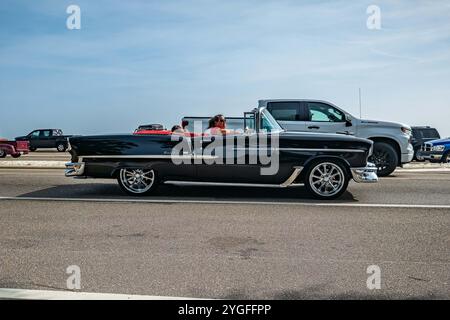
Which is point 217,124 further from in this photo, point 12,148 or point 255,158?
point 12,148

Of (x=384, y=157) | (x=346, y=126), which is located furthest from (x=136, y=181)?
(x=384, y=157)

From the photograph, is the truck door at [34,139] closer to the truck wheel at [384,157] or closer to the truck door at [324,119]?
the truck door at [324,119]

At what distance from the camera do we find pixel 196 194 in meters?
8.52

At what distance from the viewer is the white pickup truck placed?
11836 millimetres

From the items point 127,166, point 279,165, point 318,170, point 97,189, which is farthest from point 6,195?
point 318,170

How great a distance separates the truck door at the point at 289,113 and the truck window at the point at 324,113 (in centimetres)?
20

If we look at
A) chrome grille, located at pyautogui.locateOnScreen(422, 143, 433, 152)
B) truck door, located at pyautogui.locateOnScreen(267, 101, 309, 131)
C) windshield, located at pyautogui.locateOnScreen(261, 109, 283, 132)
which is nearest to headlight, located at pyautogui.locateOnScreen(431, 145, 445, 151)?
chrome grille, located at pyautogui.locateOnScreen(422, 143, 433, 152)

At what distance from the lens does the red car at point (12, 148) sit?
78.1ft

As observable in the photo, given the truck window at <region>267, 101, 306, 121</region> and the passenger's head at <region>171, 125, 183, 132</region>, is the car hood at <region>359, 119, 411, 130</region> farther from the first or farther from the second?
the passenger's head at <region>171, 125, 183, 132</region>

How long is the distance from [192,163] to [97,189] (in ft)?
8.44

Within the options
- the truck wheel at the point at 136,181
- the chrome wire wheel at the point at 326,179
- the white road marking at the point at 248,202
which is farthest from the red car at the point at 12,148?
the chrome wire wheel at the point at 326,179

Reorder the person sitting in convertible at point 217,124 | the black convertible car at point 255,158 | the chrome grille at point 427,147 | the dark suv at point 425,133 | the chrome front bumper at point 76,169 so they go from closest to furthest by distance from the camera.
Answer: the black convertible car at point 255,158, the person sitting in convertible at point 217,124, the chrome front bumper at point 76,169, the chrome grille at point 427,147, the dark suv at point 425,133

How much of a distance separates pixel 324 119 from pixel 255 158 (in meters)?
5.06

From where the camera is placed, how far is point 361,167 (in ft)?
25.9
